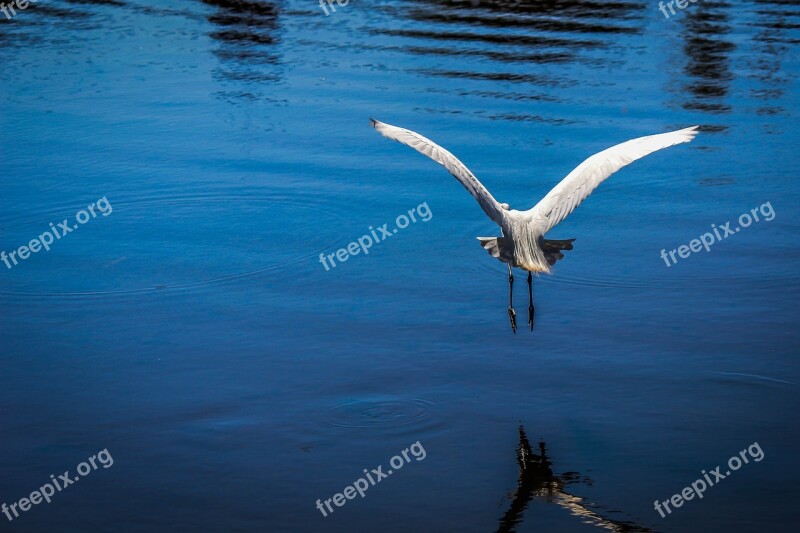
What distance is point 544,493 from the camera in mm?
8195

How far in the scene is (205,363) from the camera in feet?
33.1

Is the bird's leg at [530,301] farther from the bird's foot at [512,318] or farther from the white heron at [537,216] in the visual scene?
the white heron at [537,216]

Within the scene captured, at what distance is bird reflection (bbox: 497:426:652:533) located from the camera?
782cm

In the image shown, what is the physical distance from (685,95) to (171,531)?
11.9 meters

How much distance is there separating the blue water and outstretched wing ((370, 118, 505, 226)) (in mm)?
1214

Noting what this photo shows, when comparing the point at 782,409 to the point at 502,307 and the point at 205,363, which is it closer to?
the point at 502,307

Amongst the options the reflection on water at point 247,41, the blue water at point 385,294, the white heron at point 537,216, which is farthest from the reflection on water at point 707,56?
the white heron at point 537,216

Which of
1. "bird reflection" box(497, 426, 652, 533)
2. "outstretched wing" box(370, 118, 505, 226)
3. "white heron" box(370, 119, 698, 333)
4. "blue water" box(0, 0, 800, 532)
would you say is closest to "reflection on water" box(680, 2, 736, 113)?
"blue water" box(0, 0, 800, 532)

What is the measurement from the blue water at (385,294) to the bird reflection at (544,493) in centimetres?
3

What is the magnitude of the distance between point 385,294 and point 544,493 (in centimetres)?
363

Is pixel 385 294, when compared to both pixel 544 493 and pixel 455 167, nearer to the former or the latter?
pixel 455 167

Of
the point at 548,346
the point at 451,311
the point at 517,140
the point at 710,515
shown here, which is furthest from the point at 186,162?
the point at 710,515

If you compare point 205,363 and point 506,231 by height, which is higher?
point 506,231

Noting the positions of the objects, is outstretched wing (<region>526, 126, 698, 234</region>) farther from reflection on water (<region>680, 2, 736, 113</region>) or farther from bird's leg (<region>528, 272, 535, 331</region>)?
reflection on water (<region>680, 2, 736, 113</region>)
